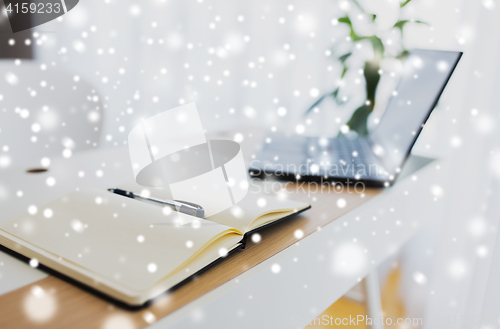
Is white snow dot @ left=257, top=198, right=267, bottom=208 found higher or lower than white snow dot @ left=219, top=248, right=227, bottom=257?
lower

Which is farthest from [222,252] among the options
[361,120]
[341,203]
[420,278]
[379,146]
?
[420,278]

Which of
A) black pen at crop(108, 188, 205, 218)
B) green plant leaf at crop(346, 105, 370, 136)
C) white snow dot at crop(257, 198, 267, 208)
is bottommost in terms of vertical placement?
green plant leaf at crop(346, 105, 370, 136)

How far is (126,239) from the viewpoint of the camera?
1.30ft

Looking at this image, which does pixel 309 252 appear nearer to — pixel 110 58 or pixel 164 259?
pixel 164 259

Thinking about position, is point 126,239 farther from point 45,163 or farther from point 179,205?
point 45,163

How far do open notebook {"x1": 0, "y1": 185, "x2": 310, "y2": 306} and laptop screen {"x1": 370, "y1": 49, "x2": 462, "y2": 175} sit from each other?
305 mm

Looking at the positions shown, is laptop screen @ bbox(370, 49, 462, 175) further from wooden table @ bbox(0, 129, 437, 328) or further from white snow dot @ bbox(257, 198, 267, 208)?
white snow dot @ bbox(257, 198, 267, 208)

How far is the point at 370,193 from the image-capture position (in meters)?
0.66

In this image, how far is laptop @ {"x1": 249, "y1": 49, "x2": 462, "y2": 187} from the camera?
2.24ft

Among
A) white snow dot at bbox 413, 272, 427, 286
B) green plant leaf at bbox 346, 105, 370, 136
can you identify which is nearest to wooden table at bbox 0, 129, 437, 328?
green plant leaf at bbox 346, 105, 370, 136

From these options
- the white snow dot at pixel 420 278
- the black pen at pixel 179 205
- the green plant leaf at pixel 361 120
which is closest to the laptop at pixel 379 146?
the green plant leaf at pixel 361 120

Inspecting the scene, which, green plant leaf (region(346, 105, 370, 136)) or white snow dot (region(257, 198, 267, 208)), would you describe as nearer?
white snow dot (region(257, 198, 267, 208))

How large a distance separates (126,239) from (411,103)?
657 millimetres

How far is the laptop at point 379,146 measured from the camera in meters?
0.68
